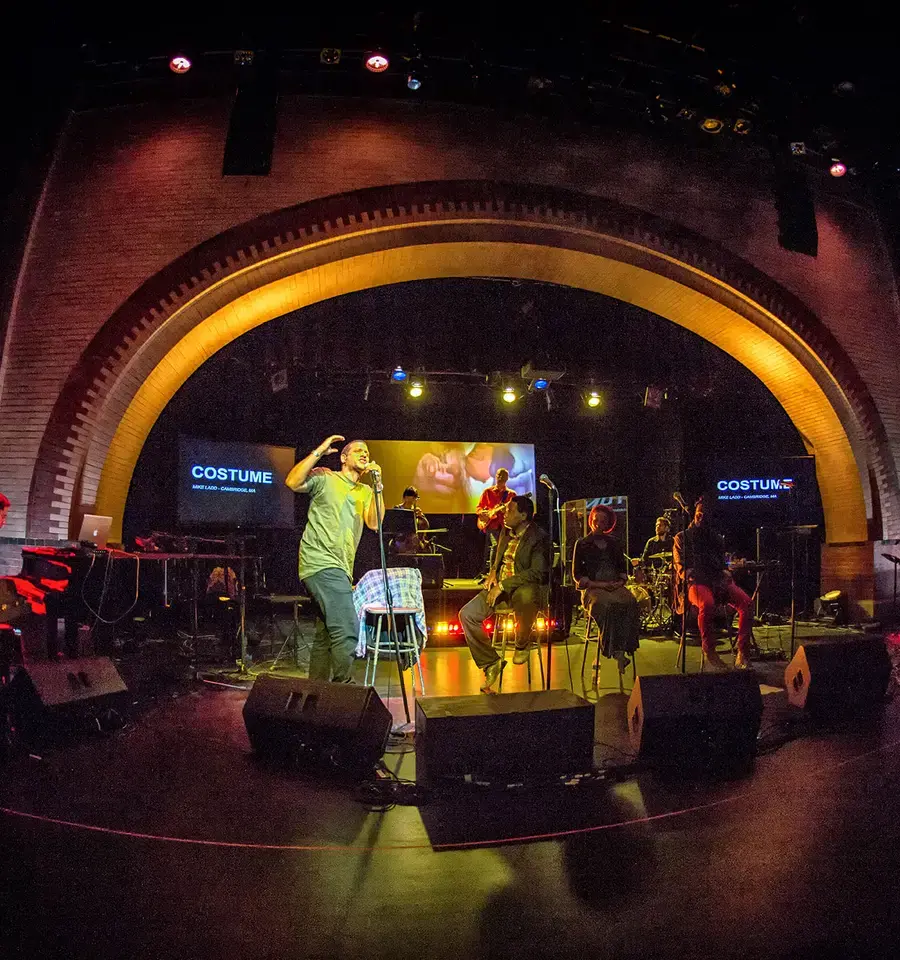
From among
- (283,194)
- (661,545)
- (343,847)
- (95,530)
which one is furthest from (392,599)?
(661,545)

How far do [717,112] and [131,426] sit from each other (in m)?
8.15

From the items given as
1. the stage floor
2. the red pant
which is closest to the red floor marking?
the stage floor

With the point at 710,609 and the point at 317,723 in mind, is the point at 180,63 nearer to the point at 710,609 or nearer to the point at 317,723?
the point at 317,723

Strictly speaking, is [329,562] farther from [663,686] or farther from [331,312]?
[331,312]

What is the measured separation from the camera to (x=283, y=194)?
24.5 feet

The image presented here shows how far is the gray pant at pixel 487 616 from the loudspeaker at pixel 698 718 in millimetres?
1871

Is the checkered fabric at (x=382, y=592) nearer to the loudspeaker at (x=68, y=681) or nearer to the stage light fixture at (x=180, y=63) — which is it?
the loudspeaker at (x=68, y=681)

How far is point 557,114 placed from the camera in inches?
316

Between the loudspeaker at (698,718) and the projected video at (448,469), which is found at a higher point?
the projected video at (448,469)

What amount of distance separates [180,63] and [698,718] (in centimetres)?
831

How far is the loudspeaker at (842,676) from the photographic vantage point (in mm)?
4992

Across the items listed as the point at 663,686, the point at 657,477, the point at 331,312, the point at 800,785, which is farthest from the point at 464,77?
the point at 657,477

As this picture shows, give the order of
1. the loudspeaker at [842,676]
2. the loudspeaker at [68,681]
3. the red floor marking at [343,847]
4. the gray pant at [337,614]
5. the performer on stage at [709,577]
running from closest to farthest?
the red floor marking at [343,847]
the loudspeaker at [68,681]
the gray pant at [337,614]
the loudspeaker at [842,676]
the performer on stage at [709,577]

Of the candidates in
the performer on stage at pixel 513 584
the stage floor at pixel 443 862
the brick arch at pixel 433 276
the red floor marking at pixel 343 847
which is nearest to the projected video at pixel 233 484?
the brick arch at pixel 433 276
